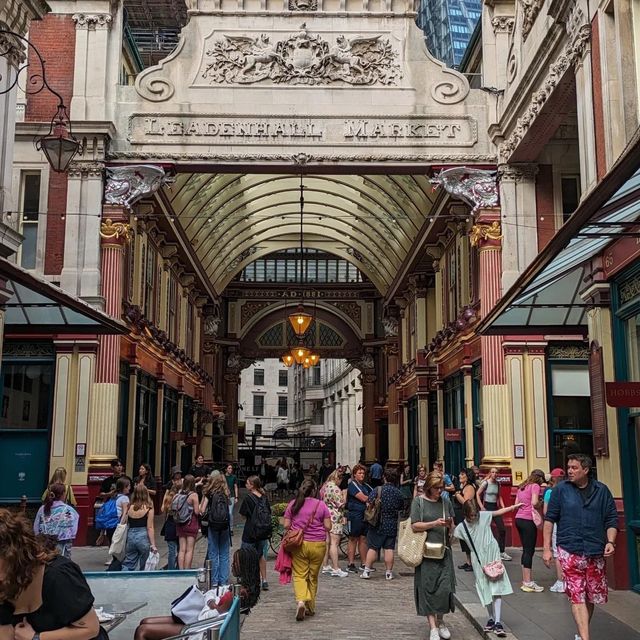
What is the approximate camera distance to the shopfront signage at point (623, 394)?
27.2 ft

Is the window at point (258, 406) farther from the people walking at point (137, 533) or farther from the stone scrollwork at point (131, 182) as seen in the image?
the people walking at point (137, 533)

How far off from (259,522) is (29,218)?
10.0 meters

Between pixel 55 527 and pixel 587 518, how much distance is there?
6.70 m

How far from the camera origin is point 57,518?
37.1ft

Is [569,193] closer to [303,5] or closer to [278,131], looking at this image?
[278,131]

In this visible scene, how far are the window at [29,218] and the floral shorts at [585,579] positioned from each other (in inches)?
537

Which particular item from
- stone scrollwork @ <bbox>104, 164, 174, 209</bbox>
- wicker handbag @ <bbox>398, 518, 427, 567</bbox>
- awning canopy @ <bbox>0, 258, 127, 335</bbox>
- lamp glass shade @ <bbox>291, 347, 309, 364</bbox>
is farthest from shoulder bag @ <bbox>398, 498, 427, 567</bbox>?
lamp glass shade @ <bbox>291, 347, 309, 364</bbox>

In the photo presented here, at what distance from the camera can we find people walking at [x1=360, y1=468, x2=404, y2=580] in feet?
45.1

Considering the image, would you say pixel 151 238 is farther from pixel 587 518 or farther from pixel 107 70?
pixel 587 518

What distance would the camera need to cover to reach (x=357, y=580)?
13.6 metres

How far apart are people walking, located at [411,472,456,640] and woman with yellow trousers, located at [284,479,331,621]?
159 centimetres

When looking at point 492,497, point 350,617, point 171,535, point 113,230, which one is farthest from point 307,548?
point 113,230

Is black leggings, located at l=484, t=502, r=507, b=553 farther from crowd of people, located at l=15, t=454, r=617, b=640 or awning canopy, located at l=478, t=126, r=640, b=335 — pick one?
awning canopy, located at l=478, t=126, r=640, b=335

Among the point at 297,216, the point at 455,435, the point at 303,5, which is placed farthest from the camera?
the point at 297,216
